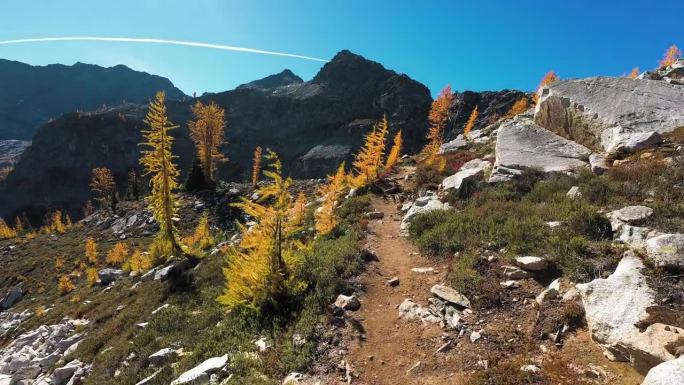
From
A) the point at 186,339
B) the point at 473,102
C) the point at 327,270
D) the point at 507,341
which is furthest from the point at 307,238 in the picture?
the point at 473,102

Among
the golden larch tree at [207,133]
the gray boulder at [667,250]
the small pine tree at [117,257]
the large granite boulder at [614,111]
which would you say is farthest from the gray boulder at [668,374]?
the golden larch tree at [207,133]

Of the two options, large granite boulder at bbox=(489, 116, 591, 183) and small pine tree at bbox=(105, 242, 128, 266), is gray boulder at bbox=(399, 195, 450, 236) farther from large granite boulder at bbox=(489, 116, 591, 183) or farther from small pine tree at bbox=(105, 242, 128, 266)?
small pine tree at bbox=(105, 242, 128, 266)

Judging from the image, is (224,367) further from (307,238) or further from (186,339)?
(307,238)

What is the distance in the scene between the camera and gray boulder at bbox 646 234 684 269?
8.41m

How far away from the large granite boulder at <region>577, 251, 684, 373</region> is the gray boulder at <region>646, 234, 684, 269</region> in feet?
1.12

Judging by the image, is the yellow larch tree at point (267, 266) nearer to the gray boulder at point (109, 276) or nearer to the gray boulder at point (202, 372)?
the gray boulder at point (202, 372)

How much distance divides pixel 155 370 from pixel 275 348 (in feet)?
14.1

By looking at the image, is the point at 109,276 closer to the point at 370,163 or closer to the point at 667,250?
the point at 370,163

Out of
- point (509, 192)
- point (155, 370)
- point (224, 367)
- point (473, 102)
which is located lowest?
point (155, 370)

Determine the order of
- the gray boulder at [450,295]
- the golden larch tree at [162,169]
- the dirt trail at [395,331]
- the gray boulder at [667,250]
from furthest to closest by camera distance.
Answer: the golden larch tree at [162,169]
the gray boulder at [450,295]
the dirt trail at [395,331]
the gray boulder at [667,250]

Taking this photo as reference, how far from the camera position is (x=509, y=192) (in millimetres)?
17141

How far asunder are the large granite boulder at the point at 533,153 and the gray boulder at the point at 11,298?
42349 millimetres

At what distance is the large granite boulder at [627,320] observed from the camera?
658 cm

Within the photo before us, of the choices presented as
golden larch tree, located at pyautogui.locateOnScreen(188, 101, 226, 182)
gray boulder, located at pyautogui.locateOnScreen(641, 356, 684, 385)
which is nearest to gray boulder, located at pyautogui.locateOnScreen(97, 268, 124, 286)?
golden larch tree, located at pyautogui.locateOnScreen(188, 101, 226, 182)
